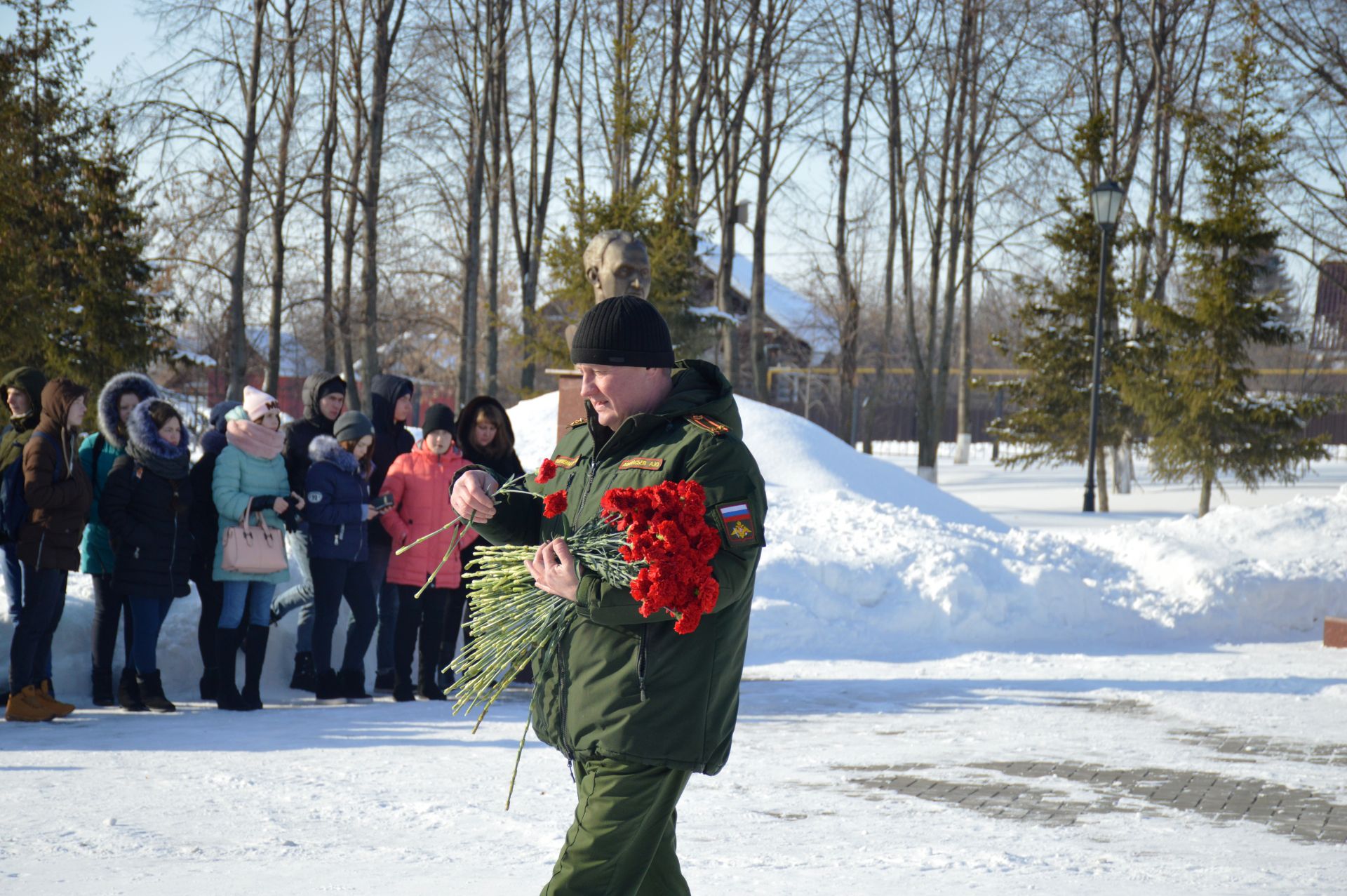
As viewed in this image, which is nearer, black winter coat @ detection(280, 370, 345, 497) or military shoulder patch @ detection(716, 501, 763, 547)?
military shoulder patch @ detection(716, 501, 763, 547)

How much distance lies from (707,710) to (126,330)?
18.9 meters

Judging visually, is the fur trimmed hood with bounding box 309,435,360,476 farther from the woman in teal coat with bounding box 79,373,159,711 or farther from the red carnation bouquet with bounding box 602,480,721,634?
the red carnation bouquet with bounding box 602,480,721,634

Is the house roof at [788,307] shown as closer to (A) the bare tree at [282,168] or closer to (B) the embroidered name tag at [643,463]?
(A) the bare tree at [282,168]

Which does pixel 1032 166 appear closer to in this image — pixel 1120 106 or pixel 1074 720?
pixel 1120 106

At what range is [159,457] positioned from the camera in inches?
291

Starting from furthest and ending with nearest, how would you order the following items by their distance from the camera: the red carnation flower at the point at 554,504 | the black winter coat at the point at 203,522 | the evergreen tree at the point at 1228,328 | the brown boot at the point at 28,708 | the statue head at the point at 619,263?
the evergreen tree at the point at 1228,328, the statue head at the point at 619,263, the black winter coat at the point at 203,522, the brown boot at the point at 28,708, the red carnation flower at the point at 554,504

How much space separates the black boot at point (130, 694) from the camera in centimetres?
743

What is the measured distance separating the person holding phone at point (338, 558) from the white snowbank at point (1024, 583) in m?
0.86

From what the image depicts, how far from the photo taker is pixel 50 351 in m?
16.0

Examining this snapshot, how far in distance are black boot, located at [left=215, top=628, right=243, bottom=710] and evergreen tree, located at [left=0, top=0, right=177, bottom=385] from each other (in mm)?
9168

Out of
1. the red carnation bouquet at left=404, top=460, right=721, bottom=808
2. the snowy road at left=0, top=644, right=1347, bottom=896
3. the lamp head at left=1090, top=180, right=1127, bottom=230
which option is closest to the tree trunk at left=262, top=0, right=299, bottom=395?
the lamp head at left=1090, top=180, right=1127, bottom=230

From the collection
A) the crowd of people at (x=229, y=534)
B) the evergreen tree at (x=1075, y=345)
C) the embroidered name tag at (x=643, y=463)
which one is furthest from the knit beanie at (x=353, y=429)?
the evergreen tree at (x=1075, y=345)

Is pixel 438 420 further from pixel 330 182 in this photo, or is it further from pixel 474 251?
pixel 330 182

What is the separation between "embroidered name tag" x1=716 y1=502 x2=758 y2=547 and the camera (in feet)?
10.1
